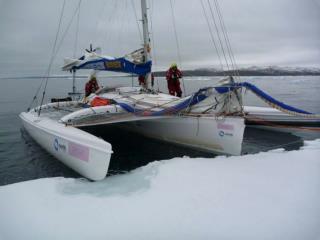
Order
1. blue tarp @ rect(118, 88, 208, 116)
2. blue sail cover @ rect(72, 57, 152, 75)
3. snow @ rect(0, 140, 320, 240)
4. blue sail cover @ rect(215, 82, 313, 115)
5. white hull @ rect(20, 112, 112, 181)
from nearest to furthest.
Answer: snow @ rect(0, 140, 320, 240)
white hull @ rect(20, 112, 112, 181)
blue sail cover @ rect(215, 82, 313, 115)
blue tarp @ rect(118, 88, 208, 116)
blue sail cover @ rect(72, 57, 152, 75)

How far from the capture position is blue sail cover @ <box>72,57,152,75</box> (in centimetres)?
687

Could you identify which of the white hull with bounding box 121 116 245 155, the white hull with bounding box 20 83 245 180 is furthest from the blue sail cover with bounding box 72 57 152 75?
the white hull with bounding box 121 116 245 155

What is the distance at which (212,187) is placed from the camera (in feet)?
11.9

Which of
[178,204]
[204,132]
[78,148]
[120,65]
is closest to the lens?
[178,204]

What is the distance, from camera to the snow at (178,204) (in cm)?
263

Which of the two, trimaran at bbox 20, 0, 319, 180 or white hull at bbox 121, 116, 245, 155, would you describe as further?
white hull at bbox 121, 116, 245, 155

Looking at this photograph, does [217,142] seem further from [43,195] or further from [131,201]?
[43,195]

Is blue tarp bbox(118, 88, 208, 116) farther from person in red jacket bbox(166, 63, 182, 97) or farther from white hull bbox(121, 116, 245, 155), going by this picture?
person in red jacket bbox(166, 63, 182, 97)

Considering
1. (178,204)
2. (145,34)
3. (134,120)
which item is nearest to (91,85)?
(145,34)

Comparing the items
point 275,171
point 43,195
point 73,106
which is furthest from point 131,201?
point 73,106

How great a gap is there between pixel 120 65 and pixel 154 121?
172 centimetres

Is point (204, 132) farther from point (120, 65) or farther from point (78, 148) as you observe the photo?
point (120, 65)

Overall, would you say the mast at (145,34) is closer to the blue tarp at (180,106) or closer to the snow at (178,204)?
the blue tarp at (180,106)

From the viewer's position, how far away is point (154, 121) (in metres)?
6.51
